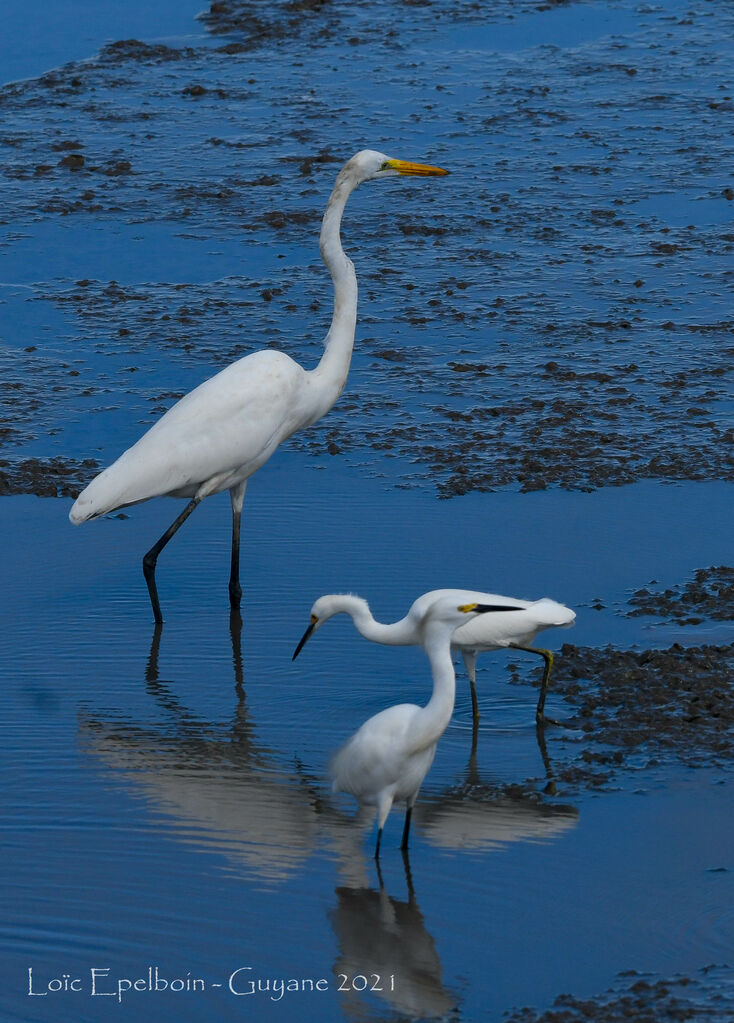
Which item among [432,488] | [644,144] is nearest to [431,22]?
[644,144]

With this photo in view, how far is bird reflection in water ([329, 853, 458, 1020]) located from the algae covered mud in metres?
0.02

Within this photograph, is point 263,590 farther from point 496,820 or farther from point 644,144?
point 644,144

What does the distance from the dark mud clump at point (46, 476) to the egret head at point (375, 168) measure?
7.29 ft

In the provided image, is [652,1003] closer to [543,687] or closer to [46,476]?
[543,687]

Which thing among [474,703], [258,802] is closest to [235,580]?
[474,703]

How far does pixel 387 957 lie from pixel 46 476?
4738mm

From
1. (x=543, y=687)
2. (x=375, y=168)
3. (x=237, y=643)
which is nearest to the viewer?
(x=543, y=687)

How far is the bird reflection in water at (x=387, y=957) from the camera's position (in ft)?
16.4

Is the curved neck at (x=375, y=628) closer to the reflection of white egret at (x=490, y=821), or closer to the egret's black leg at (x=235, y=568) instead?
the reflection of white egret at (x=490, y=821)

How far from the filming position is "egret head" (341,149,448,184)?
29.0 ft

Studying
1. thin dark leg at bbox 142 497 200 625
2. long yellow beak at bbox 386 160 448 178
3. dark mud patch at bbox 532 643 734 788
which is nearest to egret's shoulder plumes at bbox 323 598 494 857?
dark mud patch at bbox 532 643 734 788

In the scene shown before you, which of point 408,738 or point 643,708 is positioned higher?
point 408,738

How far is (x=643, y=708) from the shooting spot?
662 centimetres

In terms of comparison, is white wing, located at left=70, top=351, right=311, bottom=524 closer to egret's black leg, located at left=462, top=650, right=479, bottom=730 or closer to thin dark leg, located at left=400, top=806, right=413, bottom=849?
egret's black leg, located at left=462, top=650, right=479, bottom=730
